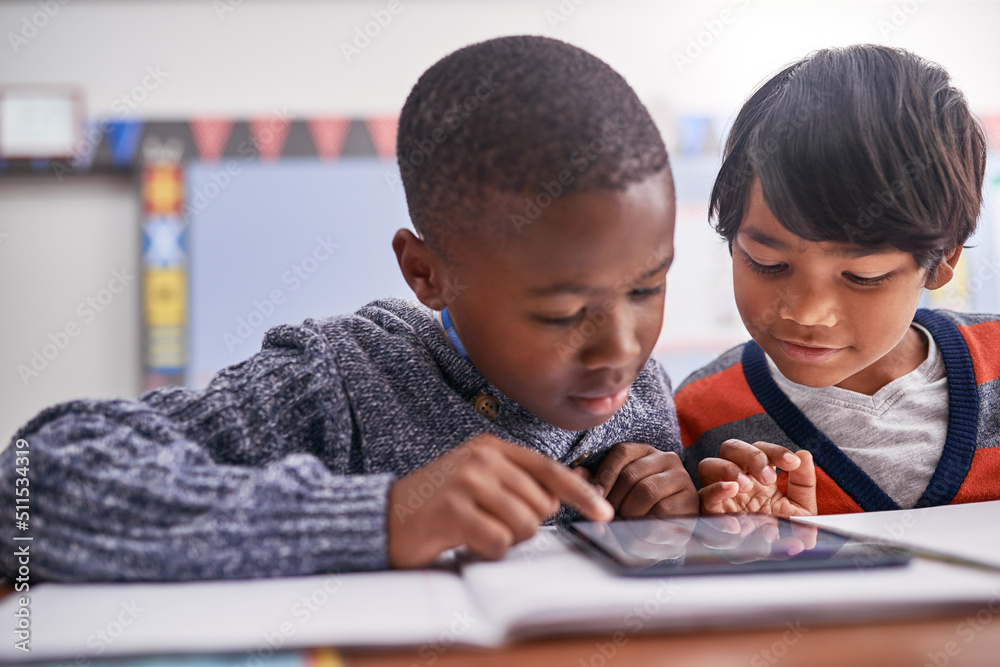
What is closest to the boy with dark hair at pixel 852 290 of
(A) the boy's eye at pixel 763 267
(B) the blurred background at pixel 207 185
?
(A) the boy's eye at pixel 763 267

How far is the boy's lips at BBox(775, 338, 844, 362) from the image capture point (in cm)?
79

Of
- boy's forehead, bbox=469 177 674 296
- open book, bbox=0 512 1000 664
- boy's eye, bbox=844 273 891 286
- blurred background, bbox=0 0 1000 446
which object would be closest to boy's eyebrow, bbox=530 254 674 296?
boy's forehead, bbox=469 177 674 296

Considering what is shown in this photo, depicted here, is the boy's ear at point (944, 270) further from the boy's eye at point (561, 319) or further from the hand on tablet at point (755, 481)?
the boy's eye at point (561, 319)

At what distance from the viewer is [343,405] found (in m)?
0.64

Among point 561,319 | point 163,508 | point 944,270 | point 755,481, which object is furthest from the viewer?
point 944,270

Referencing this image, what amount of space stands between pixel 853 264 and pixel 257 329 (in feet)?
6.05

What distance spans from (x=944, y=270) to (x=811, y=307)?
20 cm

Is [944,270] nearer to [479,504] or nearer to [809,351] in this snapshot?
[809,351]

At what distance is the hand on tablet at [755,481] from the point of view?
667 millimetres

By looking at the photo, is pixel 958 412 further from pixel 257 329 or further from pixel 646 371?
pixel 257 329

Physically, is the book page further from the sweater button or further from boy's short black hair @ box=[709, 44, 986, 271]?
boy's short black hair @ box=[709, 44, 986, 271]

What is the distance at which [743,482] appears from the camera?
0.67 m

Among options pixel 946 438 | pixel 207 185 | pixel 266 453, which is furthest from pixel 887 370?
pixel 207 185

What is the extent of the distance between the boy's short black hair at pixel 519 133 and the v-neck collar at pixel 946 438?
41 centimetres
